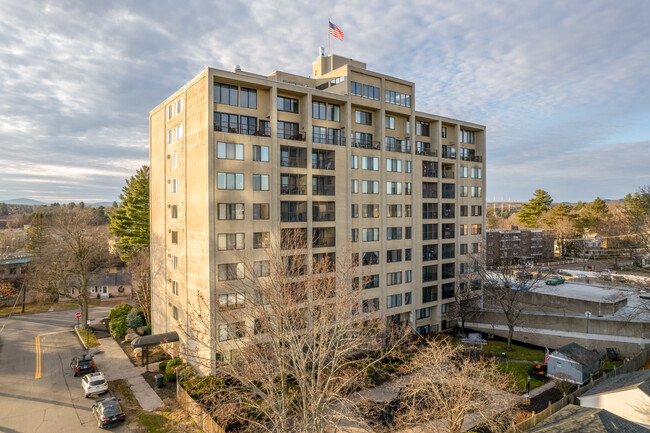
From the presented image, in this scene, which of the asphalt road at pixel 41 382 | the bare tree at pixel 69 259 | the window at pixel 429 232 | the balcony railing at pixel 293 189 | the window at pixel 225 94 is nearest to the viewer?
the asphalt road at pixel 41 382

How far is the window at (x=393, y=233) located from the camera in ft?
138

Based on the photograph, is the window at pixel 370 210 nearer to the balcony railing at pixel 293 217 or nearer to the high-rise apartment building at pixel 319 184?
the high-rise apartment building at pixel 319 184

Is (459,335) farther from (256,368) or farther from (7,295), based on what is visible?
(7,295)

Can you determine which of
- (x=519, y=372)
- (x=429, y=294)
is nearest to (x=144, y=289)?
(x=429, y=294)

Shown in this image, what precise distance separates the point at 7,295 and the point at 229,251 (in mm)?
50386

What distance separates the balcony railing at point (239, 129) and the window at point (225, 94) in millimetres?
1931

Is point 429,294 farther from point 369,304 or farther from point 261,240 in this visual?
point 261,240

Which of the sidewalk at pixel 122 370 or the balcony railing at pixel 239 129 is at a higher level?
the balcony railing at pixel 239 129

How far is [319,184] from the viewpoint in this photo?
37.2m

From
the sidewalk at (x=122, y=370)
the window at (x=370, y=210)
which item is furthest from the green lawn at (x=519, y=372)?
the sidewalk at (x=122, y=370)

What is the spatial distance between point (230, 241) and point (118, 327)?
22.7 metres

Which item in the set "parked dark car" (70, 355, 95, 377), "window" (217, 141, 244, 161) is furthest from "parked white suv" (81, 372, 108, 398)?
"window" (217, 141, 244, 161)

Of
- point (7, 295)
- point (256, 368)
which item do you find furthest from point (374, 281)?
point (7, 295)

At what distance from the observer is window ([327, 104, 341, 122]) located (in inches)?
1517
